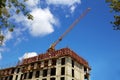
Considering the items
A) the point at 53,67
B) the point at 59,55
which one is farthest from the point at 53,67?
the point at 59,55

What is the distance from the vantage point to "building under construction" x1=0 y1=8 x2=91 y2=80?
66500mm

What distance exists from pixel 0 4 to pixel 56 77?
163 ft

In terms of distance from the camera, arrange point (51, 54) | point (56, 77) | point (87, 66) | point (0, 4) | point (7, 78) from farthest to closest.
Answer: point (7, 78)
point (87, 66)
point (51, 54)
point (56, 77)
point (0, 4)

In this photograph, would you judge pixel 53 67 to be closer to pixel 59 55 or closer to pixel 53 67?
pixel 53 67

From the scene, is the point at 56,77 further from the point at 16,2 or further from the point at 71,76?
the point at 16,2

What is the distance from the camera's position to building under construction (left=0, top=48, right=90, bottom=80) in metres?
66.5

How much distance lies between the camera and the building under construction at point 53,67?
66.5m

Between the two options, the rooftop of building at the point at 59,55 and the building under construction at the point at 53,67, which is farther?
the rooftop of building at the point at 59,55

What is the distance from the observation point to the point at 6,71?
84.1m

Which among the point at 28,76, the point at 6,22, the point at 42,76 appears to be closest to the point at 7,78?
the point at 28,76

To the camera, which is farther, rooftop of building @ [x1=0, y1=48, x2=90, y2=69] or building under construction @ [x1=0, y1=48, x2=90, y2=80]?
rooftop of building @ [x1=0, y1=48, x2=90, y2=69]

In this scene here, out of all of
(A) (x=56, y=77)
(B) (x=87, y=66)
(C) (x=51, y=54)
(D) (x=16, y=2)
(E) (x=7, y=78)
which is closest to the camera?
(D) (x=16, y=2)

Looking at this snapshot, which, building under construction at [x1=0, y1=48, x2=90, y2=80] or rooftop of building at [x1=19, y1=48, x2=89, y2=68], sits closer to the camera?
building under construction at [x1=0, y1=48, x2=90, y2=80]

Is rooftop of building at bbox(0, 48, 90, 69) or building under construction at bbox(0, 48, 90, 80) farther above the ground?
rooftop of building at bbox(0, 48, 90, 69)
